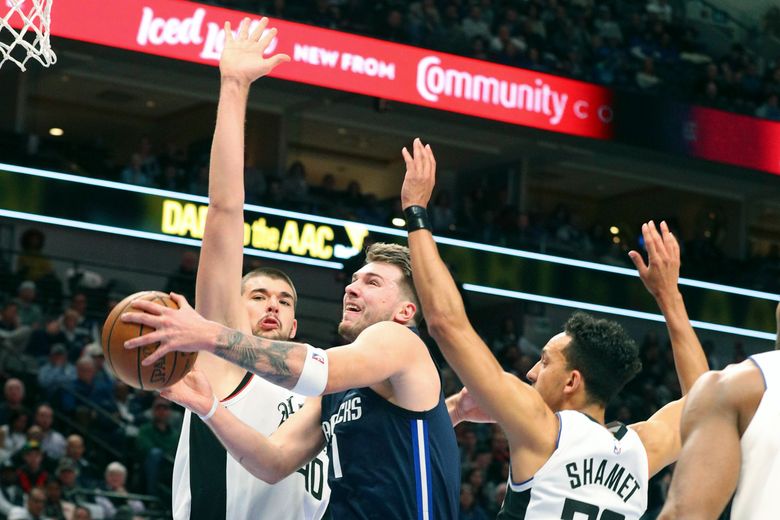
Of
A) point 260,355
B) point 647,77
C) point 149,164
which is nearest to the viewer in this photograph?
point 260,355

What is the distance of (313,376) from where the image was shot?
11.1ft

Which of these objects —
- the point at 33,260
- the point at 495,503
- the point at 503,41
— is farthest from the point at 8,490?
the point at 503,41

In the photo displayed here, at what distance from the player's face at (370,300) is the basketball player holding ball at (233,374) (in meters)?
0.43

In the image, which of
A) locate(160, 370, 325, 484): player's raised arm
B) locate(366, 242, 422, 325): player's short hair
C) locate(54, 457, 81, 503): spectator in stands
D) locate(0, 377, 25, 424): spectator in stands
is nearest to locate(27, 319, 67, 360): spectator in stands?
locate(0, 377, 25, 424): spectator in stands

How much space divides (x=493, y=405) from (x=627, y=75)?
15.8 m

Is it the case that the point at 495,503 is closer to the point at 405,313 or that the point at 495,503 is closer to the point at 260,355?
the point at 405,313

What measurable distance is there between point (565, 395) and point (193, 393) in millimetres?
1217

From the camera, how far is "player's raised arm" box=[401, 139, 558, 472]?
3533mm

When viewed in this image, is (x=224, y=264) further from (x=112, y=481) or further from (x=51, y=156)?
(x=51, y=156)

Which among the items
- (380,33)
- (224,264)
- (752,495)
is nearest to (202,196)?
(380,33)

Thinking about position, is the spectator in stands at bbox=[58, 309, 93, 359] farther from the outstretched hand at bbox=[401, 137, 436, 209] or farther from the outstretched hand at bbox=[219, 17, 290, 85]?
the outstretched hand at bbox=[401, 137, 436, 209]

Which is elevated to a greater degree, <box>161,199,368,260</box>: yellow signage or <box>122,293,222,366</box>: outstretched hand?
<box>161,199,368,260</box>: yellow signage

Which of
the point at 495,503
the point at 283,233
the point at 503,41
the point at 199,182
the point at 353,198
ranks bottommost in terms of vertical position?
the point at 495,503

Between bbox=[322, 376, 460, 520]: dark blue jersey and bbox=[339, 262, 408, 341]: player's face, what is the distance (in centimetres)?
27
